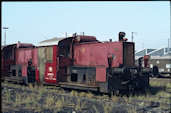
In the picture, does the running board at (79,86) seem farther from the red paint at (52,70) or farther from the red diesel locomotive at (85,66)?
the red paint at (52,70)

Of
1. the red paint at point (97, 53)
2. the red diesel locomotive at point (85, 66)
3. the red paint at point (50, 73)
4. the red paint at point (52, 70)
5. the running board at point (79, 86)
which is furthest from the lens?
the red paint at point (50, 73)

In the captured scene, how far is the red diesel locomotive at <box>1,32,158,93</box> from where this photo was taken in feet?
33.6

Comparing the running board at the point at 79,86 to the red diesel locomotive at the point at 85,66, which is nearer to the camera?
the red diesel locomotive at the point at 85,66

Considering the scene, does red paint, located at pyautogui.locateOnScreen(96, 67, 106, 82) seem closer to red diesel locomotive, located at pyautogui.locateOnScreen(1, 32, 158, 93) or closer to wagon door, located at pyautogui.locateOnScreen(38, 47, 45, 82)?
red diesel locomotive, located at pyautogui.locateOnScreen(1, 32, 158, 93)

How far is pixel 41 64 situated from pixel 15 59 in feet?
17.5

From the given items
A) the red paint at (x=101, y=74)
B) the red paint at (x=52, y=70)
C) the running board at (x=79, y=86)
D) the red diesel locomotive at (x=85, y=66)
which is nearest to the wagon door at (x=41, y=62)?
the red diesel locomotive at (x=85, y=66)

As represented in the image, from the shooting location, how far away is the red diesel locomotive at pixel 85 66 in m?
10.2

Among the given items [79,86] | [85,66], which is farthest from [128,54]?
[79,86]

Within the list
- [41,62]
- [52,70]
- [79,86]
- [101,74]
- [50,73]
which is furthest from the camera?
[41,62]

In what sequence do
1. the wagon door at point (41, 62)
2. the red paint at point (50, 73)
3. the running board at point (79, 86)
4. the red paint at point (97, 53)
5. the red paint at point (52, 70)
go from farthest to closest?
1. the wagon door at point (41, 62)
2. the red paint at point (50, 73)
3. the red paint at point (52, 70)
4. the red paint at point (97, 53)
5. the running board at point (79, 86)

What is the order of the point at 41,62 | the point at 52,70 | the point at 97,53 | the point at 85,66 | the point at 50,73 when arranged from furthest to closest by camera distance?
the point at 41,62, the point at 50,73, the point at 52,70, the point at 85,66, the point at 97,53

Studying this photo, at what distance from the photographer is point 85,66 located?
12453 mm

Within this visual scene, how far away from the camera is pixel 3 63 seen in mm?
17469

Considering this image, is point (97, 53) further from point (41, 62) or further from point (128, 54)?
point (41, 62)
